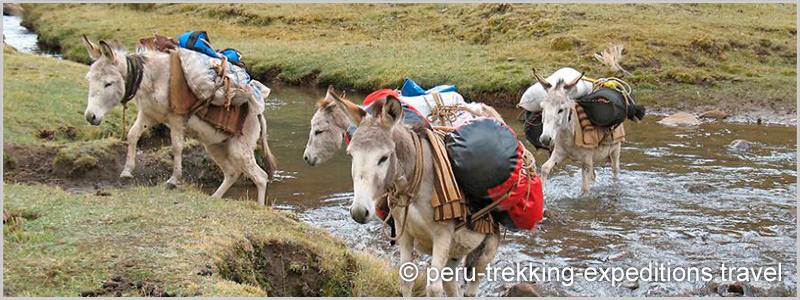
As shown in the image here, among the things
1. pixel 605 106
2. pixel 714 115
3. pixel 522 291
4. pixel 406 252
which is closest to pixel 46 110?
pixel 605 106

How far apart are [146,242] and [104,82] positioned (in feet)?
13.4

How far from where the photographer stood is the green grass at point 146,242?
6711mm

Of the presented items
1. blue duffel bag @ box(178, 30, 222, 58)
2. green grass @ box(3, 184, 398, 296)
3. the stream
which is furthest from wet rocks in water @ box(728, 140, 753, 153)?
blue duffel bag @ box(178, 30, 222, 58)

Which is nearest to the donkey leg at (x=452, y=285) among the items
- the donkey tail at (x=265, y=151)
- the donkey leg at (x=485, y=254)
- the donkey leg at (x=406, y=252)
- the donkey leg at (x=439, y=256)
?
the donkey leg at (x=485, y=254)

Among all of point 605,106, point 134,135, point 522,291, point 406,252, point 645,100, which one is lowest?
point 645,100

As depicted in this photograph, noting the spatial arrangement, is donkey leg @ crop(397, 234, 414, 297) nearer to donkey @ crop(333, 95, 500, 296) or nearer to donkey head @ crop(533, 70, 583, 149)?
donkey @ crop(333, 95, 500, 296)

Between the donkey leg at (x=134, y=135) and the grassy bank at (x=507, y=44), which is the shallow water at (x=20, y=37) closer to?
the grassy bank at (x=507, y=44)

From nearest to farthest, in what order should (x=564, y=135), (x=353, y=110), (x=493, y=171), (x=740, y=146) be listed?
(x=353, y=110) → (x=493, y=171) → (x=564, y=135) → (x=740, y=146)

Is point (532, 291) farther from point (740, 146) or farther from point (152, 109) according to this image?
point (740, 146)

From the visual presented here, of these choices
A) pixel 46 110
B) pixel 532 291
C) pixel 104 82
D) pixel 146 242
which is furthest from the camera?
pixel 46 110

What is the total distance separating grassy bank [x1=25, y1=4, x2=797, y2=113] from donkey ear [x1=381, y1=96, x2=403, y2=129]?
18540 millimetres

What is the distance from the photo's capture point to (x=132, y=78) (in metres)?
11.1

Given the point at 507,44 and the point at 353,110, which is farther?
the point at 507,44

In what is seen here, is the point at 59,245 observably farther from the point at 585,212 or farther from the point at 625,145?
the point at 625,145
